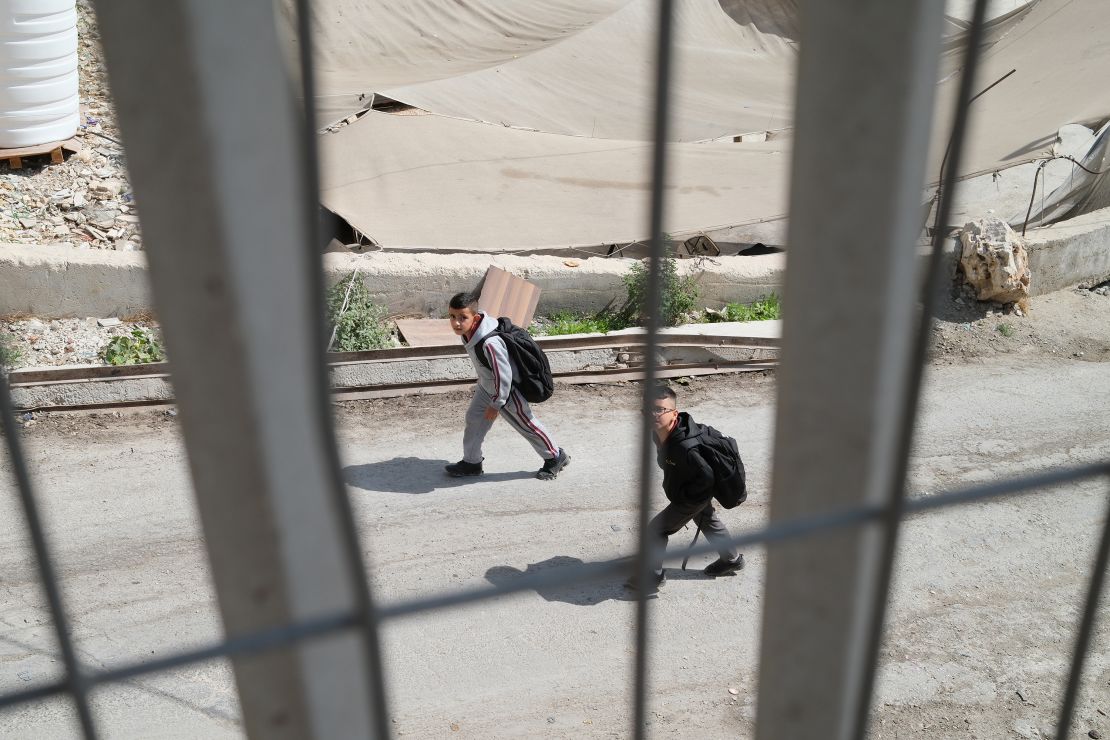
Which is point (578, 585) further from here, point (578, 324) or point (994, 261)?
point (994, 261)

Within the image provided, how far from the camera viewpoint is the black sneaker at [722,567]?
18.9ft

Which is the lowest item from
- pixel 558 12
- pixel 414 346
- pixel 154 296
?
pixel 414 346

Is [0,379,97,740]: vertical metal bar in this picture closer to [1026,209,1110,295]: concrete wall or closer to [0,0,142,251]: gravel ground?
[0,0,142,251]: gravel ground

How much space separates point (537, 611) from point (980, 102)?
378 inches

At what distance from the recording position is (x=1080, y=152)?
1100 centimetres

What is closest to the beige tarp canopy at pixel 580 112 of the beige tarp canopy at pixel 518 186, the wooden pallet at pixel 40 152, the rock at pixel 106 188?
the beige tarp canopy at pixel 518 186

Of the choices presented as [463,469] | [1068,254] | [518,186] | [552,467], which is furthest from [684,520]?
[1068,254]

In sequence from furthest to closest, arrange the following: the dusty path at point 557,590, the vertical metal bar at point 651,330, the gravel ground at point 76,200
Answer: the gravel ground at point 76,200 < the dusty path at point 557,590 < the vertical metal bar at point 651,330

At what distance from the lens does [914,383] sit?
43.9 inches

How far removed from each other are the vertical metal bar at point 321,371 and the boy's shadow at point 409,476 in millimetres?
5870

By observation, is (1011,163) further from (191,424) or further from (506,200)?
(191,424)

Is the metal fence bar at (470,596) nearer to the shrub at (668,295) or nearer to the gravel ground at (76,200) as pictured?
the shrub at (668,295)

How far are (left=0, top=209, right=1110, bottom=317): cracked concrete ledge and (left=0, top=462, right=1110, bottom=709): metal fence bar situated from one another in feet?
25.6

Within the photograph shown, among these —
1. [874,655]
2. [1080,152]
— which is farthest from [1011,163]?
[874,655]
